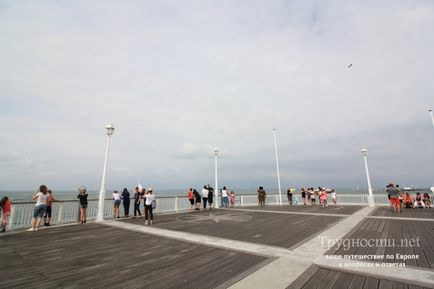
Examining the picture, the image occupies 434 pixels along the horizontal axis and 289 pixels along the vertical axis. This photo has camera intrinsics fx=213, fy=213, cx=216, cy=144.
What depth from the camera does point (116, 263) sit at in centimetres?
507

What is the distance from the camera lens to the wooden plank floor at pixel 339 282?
3674 millimetres

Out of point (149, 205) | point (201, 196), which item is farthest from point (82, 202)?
point (201, 196)

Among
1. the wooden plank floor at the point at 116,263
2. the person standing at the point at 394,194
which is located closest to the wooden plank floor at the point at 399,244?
the wooden plank floor at the point at 116,263

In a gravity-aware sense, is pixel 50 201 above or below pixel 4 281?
above

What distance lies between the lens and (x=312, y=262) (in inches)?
191

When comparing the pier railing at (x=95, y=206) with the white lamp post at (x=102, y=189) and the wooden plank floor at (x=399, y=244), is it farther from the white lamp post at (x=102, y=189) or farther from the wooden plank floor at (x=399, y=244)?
the wooden plank floor at (x=399, y=244)

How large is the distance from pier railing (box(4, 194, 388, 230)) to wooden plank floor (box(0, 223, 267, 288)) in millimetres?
3030

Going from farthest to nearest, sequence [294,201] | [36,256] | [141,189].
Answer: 1. [294,201]
2. [141,189]
3. [36,256]

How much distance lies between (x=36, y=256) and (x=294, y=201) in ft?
74.4

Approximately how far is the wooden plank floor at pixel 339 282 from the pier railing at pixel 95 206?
11532mm

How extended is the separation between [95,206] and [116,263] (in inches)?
395

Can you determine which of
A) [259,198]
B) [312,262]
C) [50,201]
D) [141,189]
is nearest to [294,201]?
[259,198]

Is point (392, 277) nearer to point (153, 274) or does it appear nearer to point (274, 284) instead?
point (274, 284)

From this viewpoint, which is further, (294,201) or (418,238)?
(294,201)
